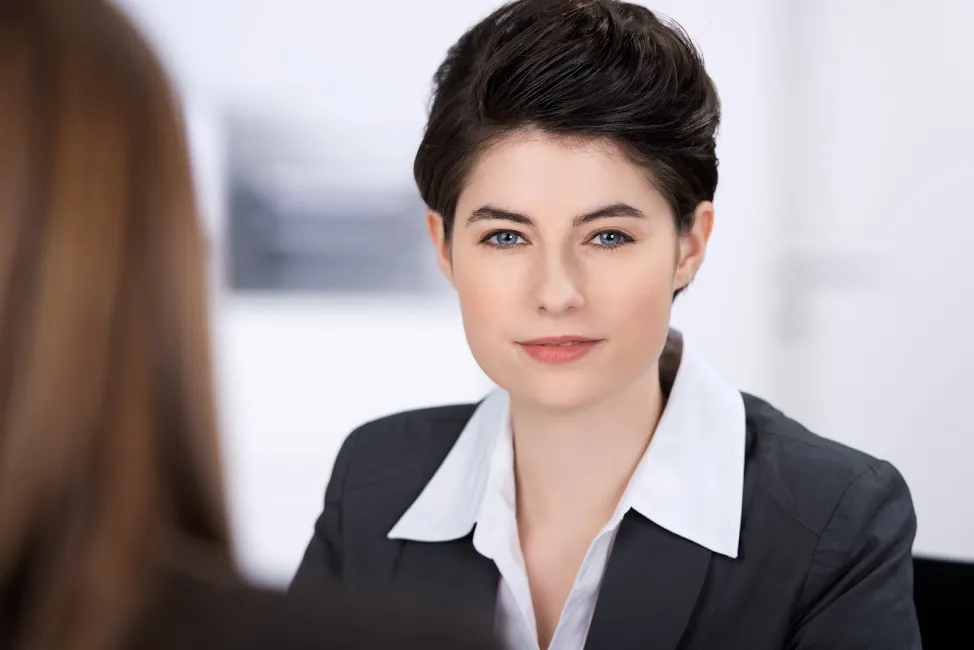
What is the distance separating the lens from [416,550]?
1433 mm

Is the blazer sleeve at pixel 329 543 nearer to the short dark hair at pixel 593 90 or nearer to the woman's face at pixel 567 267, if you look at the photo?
the woman's face at pixel 567 267

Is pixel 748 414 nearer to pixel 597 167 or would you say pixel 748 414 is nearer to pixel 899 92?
pixel 597 167

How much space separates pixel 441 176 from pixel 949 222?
1.66 meters

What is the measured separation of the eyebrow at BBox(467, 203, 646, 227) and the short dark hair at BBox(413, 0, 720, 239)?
0.19 feet

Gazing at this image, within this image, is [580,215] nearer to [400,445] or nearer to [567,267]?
[567,267]

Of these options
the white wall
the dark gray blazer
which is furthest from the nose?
the white wall

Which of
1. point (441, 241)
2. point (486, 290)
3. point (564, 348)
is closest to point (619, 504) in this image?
point (564, 348)

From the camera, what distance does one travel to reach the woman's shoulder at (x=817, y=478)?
1.25 meters

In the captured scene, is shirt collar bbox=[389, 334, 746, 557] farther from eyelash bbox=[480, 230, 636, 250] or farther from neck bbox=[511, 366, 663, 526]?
eyelash bbox=[480, 230, 636, 250]

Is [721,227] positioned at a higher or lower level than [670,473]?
higher

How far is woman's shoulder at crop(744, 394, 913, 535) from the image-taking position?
1253mm

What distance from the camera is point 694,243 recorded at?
1405 millimetres

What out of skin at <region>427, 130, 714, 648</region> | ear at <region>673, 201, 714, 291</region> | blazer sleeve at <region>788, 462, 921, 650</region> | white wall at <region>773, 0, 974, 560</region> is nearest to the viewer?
blazer sleeve at <region>788, 462, 921, 650</region>

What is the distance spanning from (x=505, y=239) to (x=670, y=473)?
0.35 m
